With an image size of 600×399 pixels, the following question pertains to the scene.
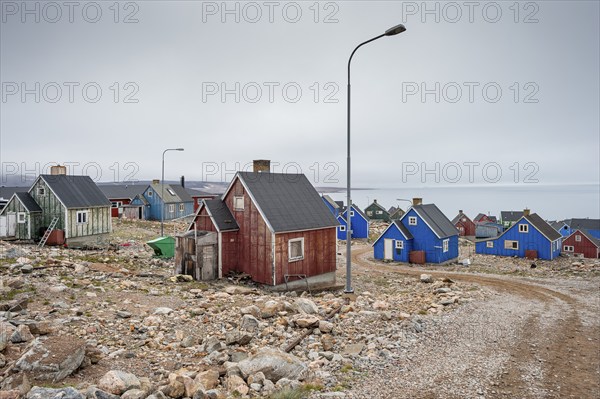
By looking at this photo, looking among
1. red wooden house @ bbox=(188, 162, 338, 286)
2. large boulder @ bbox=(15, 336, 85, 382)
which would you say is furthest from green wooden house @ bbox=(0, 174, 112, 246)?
large boulder @ bbox=(15, 336, 85, 382)

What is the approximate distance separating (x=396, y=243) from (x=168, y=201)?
39.4 m

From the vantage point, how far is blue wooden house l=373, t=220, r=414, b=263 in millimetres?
39062

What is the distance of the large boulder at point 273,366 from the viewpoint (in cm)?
833

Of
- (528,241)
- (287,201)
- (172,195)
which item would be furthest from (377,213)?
(287,201)

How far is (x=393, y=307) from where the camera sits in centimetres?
1544

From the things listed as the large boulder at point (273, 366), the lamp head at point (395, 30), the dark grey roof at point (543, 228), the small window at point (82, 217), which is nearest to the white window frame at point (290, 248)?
the lamp head at point (395, 30)

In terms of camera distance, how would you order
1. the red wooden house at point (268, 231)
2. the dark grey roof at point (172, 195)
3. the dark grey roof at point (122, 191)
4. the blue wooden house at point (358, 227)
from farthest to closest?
the dark grey roof at point (122, 191), the dark grey roof at point (172, 195), the blue wooden house at point (358, 227), the red wooden house at point (268, 231)

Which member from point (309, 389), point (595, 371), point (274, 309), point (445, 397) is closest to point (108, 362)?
point (309, 389)

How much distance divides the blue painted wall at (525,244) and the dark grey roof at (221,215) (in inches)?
1464

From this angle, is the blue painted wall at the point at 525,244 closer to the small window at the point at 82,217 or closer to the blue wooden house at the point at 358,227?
the blue wooden house at the point at 358,227

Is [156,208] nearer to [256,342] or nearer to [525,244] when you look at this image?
[525,244]

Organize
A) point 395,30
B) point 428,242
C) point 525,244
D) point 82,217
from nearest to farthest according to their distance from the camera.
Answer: point 395,30
point 82,217
point 428,242
point 525,244

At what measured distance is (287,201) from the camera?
22.8 meters

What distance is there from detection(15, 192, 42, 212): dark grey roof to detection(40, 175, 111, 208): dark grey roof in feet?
6.95
